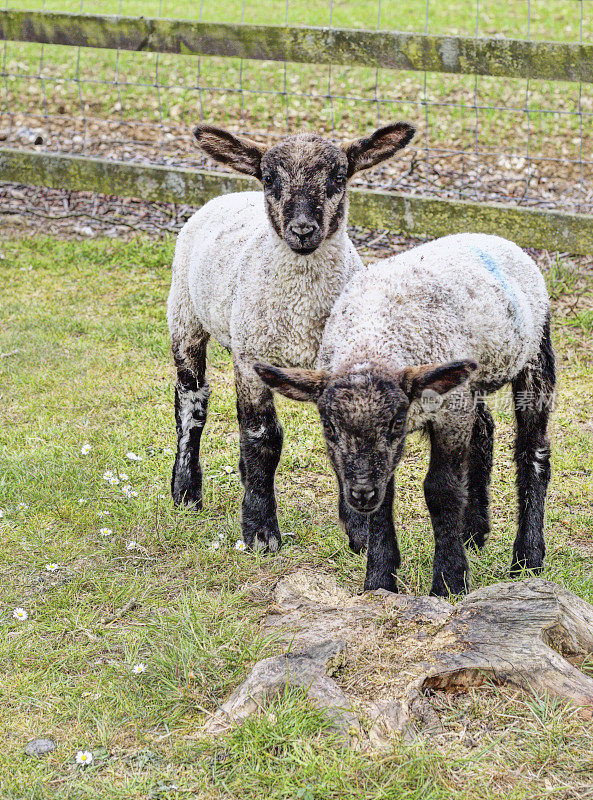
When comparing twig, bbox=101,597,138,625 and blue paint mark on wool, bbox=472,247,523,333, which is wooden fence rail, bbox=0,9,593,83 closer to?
blue paint mark on wool, bbox=472,247,523,333

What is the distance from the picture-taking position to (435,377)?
3.51 metres

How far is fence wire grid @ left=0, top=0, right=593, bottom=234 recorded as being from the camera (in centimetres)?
902

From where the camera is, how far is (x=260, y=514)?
462 centimetres

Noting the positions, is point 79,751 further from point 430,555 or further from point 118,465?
point 118,465

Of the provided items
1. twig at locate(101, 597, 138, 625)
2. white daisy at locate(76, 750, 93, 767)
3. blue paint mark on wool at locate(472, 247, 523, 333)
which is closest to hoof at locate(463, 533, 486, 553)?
blue paint mark on wool at locate(472, 247, 523, 333)

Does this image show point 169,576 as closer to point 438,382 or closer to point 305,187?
point 438,382

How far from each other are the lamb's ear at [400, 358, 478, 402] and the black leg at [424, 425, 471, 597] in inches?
16.9

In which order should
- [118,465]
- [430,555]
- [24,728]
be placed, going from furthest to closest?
[118,465] → [430,555] → [24,728]

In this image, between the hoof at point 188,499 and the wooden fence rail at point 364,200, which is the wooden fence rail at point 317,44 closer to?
the wooden fence rail at point 364,200

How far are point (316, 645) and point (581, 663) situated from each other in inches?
39.1

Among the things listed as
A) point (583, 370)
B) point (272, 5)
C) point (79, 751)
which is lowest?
point (583, 370)

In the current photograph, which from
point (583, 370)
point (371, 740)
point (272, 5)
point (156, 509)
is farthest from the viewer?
point (272, 5)

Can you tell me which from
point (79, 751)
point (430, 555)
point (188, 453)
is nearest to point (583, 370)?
point (430, 555)

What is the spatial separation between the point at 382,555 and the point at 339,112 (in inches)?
296
